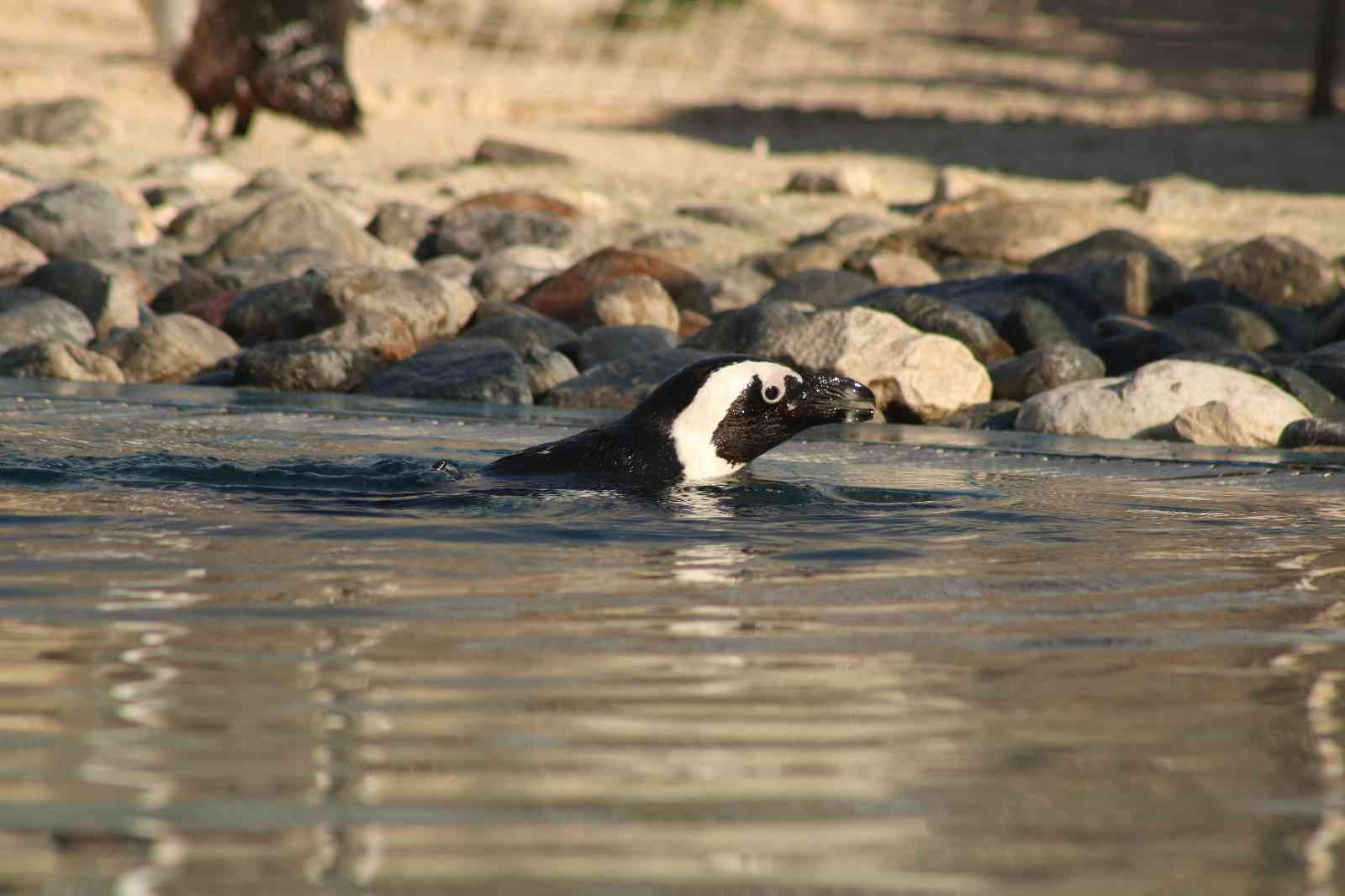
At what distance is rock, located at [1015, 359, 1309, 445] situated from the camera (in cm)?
714

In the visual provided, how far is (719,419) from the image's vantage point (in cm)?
507

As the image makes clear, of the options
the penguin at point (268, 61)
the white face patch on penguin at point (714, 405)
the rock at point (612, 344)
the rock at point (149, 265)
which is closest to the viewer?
the white face patch on penguin at point (714, 405)

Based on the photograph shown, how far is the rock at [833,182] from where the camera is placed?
48.1 feet

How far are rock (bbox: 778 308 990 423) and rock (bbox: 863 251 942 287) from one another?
2.96m

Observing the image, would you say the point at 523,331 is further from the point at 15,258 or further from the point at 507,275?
the point at 15,258

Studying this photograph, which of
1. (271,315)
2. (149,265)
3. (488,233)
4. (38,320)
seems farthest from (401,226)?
(38,320)

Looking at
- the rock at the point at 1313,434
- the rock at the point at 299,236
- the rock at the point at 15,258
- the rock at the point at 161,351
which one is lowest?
the rock at the point at 1313,434

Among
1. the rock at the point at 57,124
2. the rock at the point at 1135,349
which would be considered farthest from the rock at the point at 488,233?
the rock at the point at 57,124

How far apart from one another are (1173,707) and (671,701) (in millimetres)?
706

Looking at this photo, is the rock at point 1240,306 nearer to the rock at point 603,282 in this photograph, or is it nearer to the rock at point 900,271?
the rock at point 900,271

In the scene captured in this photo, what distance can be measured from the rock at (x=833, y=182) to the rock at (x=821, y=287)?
4120 mm

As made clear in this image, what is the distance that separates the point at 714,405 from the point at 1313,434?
8.94 ft

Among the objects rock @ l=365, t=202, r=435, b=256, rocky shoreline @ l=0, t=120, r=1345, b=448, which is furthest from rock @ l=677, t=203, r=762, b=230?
rock @ l=365, t=202, r=435, b=256

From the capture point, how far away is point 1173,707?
2.75m
